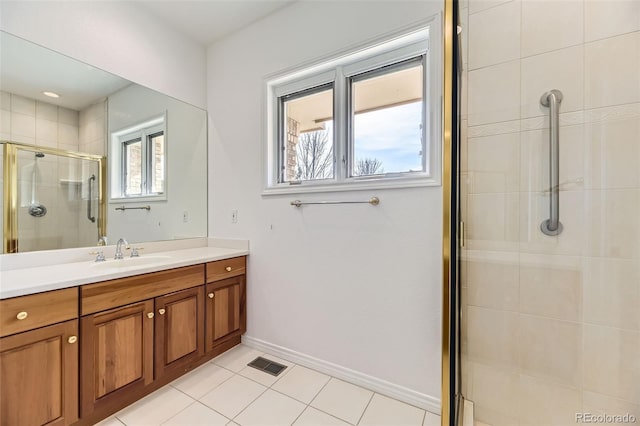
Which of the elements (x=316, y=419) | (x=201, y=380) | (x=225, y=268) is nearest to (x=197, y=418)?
(x=201, y=380)

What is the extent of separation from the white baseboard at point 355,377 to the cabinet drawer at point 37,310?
1.25 meters

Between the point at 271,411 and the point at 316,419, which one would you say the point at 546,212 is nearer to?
the point at 316,419

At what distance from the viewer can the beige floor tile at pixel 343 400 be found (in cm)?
140

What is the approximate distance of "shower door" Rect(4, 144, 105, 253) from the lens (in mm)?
1371

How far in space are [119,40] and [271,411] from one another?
266 cm

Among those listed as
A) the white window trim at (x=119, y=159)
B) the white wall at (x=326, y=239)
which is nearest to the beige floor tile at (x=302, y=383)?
the white wall at (x=326, y=239)

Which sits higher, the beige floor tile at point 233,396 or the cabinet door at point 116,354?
the cabinet door at point 116,354

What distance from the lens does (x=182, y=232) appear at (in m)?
2.22

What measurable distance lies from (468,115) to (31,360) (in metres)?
2.32

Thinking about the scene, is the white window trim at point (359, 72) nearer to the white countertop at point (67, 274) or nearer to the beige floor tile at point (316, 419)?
the white countertop at point (67, 274)

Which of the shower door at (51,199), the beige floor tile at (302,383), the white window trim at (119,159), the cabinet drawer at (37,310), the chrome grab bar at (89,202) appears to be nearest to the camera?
the cabinet drawer at (37,310)

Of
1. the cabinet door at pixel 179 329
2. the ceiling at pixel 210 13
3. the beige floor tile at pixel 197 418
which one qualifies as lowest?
the beige floor tile at pixel 197 418

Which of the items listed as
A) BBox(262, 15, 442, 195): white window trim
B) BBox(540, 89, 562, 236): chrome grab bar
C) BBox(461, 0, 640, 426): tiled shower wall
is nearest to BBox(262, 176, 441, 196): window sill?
BBox(262, 15, 442, 195): white window trim

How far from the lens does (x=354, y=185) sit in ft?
5.34
